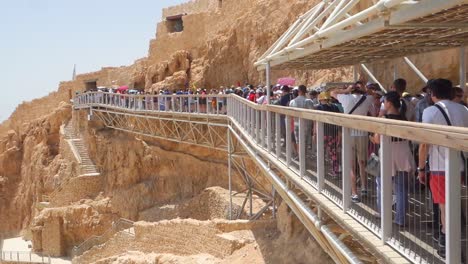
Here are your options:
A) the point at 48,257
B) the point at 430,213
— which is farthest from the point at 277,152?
the point at 48,257

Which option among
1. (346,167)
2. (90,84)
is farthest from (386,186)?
(90,84)

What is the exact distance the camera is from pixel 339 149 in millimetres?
5762

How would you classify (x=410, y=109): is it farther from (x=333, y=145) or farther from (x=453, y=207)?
(x=453, y=207)

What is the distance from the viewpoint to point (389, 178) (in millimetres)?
4250

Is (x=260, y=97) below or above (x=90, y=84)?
below

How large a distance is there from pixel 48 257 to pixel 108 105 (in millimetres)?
8019

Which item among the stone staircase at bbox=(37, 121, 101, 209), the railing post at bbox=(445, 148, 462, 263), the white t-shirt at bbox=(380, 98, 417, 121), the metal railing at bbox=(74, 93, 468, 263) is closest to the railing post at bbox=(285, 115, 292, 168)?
the metal railing at bbox=(74, 93, 468, 263)

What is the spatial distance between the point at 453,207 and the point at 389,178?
94 cm

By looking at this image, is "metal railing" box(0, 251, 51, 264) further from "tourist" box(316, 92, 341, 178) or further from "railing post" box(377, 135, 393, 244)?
"railing post" box(377, 135, 393, 244)

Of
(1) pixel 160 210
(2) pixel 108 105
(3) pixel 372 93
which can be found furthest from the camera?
(2) pixel 108 105

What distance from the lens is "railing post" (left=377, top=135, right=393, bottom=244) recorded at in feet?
13.9

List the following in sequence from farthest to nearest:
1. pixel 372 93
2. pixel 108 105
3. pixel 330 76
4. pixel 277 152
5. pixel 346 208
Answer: pixel 108 105 → pixel 330 76 → pixel 277 152 → pixel 372 93 → pixel 346 208

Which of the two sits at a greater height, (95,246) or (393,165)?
(393,165)

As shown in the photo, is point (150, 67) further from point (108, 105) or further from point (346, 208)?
point (346, 208)
